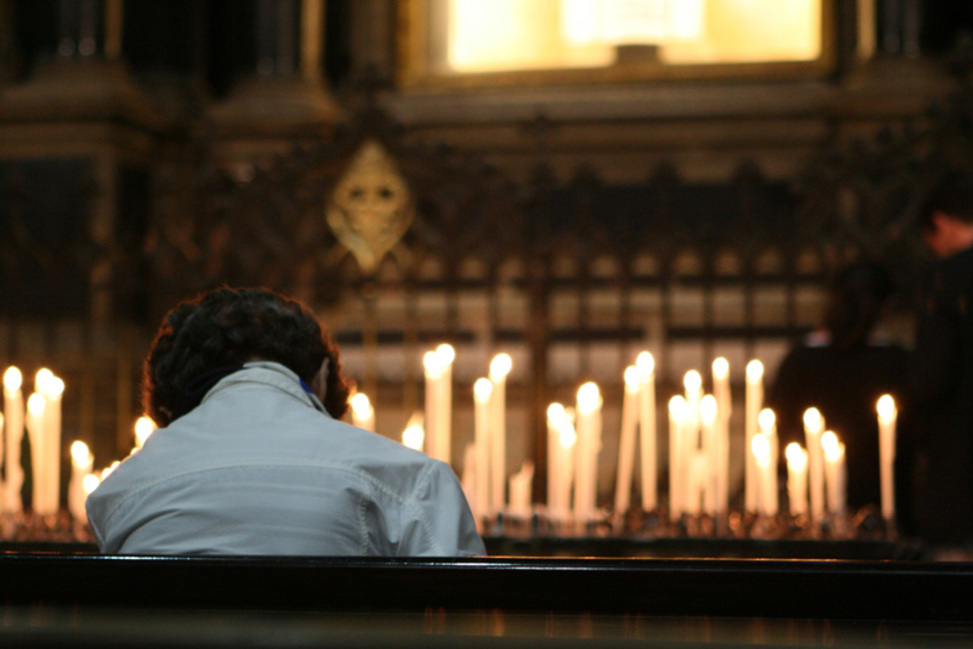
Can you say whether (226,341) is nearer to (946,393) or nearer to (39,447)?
(39,447)

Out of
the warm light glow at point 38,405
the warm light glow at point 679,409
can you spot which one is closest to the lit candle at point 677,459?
the warm light glow at point 679,409

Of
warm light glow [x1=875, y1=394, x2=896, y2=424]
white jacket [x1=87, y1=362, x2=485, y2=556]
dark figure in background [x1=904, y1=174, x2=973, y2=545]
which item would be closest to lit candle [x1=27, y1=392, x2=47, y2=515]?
white jacket [x1=87, y1=362, x2=485, y2=556]

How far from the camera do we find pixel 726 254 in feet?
26.7

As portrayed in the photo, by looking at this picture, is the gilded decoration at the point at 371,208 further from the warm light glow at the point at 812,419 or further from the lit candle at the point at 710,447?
the warm light glow at the point at 812,419

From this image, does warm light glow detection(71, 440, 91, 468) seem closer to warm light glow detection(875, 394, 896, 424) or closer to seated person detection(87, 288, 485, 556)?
seated person detection(87, 288, 485, 556)

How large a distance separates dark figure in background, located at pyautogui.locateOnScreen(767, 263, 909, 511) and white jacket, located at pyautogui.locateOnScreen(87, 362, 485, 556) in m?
2.48

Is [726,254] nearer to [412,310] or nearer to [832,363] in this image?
[412,310]

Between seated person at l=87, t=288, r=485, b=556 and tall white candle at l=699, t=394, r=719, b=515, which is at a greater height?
seated person at l=87, t=288, r=485, b=556

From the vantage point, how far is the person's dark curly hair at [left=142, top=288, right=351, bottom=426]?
219cm

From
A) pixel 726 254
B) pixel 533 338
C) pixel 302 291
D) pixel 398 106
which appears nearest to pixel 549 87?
pixel 398 106

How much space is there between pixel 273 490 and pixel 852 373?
277 centimetres

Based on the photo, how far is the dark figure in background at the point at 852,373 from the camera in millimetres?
4094

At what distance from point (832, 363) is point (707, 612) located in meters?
3.01

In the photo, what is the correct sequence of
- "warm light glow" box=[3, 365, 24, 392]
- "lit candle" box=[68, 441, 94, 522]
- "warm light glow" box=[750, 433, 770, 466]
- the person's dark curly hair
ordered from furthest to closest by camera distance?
"warm light glow" box=[3, 365, 24, 392] → "lit candle" box=[68, 441, 94, 522] → "warm light glow" box=[750, 433, 770, 466] → the person's dark curly hair
